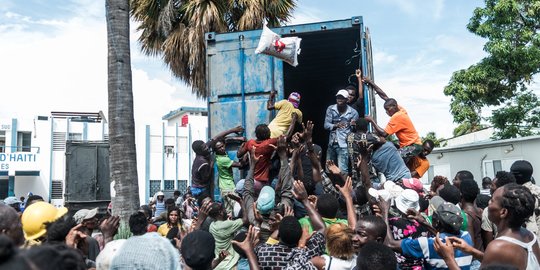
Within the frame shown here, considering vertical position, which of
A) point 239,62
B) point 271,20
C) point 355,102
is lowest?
point 355,102

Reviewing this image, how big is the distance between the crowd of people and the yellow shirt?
16 millimetres

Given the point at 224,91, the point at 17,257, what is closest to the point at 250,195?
the point at 224,91

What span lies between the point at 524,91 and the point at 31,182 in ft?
71.4

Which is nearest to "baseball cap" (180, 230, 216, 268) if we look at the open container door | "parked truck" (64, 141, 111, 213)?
the open container door

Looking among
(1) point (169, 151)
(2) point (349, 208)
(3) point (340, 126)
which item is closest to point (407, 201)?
(2) point (349, 208)

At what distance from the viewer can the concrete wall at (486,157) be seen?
12.0m

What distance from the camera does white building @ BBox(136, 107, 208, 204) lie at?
→ 82.9ft

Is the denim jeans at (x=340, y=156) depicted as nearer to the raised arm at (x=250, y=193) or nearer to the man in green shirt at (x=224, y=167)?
the man in green shirt at (x=224, y=167)

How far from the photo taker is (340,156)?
270 inches

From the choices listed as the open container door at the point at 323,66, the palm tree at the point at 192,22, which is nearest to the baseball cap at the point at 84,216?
the open container door at the point at 323,66

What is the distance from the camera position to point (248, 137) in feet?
23.1

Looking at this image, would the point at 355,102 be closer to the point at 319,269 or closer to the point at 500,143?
the point at 319,269

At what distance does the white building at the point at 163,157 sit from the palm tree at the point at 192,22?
1311 centimetres

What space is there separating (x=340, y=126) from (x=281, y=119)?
91cm
